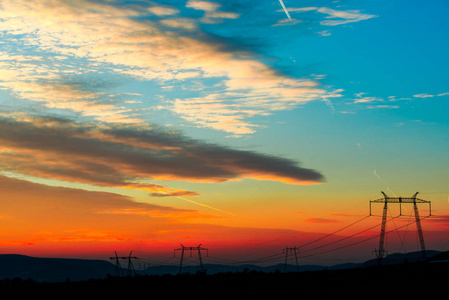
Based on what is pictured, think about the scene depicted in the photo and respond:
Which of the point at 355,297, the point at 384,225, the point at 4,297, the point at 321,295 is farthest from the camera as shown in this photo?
the point at 384,225

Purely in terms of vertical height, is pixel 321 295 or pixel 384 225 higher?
pixel 384 225

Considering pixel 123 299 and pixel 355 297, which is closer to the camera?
pixel 355 297

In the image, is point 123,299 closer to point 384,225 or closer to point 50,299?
point 50,299

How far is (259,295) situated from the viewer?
6038 centimetres

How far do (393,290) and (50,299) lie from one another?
138 ft

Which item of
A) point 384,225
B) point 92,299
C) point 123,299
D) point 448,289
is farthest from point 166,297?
point 384,225

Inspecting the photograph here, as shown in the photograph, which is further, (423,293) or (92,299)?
(92,299)

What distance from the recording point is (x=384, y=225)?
159875 mm

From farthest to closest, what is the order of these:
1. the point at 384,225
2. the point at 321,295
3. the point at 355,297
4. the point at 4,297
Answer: the point at 384,225 < the point at 4,297 < the point at 321,295 < the point at 355,297

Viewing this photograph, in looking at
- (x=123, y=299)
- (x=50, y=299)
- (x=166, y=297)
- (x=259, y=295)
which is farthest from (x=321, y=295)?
(x=50, y=299)

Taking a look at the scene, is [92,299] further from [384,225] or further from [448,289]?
[384,225]

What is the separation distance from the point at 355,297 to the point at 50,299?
123 ft

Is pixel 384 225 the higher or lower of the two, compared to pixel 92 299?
higher

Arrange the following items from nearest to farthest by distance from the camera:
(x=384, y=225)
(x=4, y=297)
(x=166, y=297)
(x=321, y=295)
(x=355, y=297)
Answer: (x=355, y=297) < (x=321, y=295) < (x=166, y=297) < (x=4, y=297) < (x=384, y=225)
